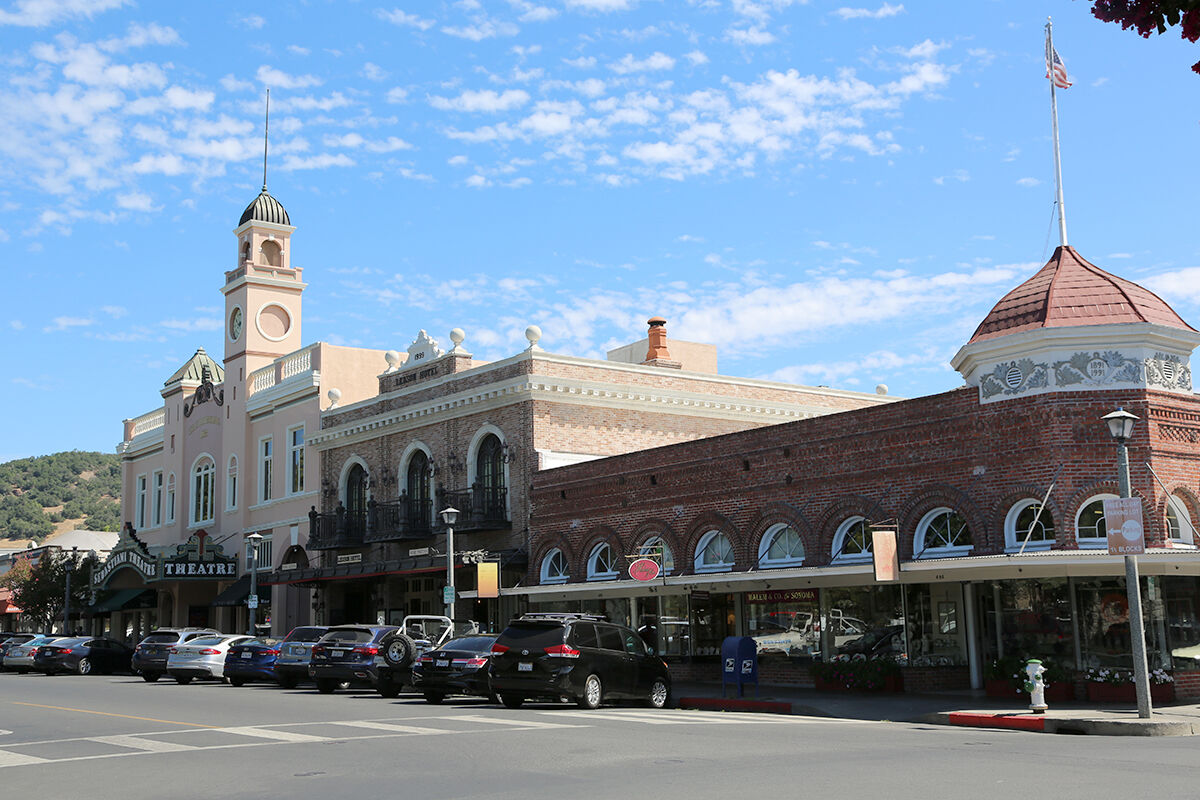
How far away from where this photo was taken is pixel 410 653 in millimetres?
24016

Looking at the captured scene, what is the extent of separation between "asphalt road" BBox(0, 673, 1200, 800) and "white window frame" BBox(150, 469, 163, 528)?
36.5m

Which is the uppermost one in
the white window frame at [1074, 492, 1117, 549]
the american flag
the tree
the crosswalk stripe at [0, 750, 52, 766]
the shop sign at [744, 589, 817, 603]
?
the american flag

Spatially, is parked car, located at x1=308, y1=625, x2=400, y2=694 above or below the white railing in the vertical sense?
below

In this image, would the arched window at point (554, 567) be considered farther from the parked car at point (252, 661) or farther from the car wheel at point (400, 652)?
the car wheel at point (400, 652)

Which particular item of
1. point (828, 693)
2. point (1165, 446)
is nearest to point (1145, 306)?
point (1165, 446)

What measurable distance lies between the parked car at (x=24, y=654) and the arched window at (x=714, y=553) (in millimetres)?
22007

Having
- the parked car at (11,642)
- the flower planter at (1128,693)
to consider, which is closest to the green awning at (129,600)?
the parked car at (11,642)

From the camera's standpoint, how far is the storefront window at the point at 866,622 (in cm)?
2417

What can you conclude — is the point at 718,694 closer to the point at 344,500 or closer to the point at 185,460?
the point at 344,500

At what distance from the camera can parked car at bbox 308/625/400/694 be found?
2495 cm

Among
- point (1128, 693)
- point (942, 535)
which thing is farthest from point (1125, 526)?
point (942, 535)

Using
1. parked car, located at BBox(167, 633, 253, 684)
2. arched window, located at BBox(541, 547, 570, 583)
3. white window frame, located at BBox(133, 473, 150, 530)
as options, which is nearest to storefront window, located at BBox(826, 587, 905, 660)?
arched window, located at BBox(541, 547, 570, 583)

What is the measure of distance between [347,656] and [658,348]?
1674 centimetres

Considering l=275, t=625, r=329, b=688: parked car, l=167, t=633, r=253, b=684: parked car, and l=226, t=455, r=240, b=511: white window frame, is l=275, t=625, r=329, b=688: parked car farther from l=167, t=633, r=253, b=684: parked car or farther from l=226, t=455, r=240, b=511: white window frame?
l=226, t=455, r=240, b=511: white window frame
